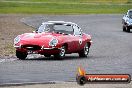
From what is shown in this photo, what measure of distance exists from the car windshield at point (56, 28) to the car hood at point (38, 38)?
0.72 metres

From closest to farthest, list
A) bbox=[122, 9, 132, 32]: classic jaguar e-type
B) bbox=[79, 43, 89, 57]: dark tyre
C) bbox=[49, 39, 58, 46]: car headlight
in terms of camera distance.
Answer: bbox=[49, 39, 58, 46]: car headlight
bbox=[79, 43, 89, 57]: dark tyre
bbox=[122, 9, 132, 32]: classic jaguar e-type

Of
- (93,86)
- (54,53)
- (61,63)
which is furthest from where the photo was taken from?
(54,53)

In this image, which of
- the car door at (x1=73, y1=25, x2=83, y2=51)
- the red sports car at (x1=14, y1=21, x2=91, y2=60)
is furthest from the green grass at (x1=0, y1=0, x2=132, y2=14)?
the red sports car at (x1=14, y1=21, x2=91, y2=60)

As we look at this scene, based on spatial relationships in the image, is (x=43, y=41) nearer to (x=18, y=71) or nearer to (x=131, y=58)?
(x=131, y=58)

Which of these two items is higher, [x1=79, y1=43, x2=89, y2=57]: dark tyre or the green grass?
[x1=79, y1=43, x2=89, y2=57]: dark tyre

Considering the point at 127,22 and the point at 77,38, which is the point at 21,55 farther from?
the point at 127,22

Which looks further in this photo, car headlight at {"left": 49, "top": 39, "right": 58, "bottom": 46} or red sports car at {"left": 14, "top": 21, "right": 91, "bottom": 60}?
car headlight at {"left": 49, "top": 39, "right": 58, "bottom": 46}

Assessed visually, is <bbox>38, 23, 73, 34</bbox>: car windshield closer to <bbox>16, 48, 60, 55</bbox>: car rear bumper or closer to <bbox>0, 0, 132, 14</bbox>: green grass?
<bbox>16, 48, 60, 55</bbox>: car rear bumper

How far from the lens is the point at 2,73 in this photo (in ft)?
51.0

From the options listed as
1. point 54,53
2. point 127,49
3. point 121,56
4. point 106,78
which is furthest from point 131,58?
point 106,78

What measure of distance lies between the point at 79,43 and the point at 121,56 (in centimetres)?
164

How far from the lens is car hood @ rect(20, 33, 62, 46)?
2052 cm

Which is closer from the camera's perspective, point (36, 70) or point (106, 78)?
point (106, 78)

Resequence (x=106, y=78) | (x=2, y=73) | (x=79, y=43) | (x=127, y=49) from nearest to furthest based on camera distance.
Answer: (x=106, y=78), (x=2, y=73), (x=79, y=43), (x=127, y=49)
